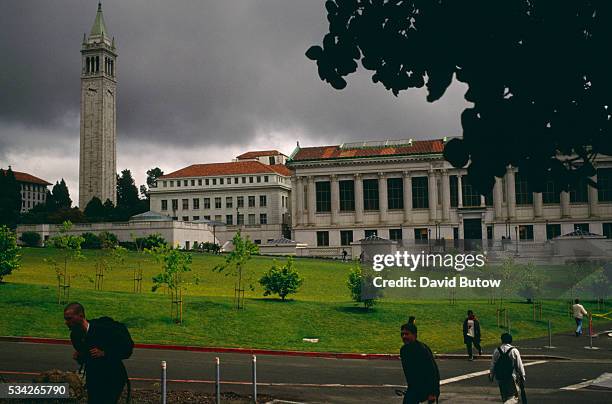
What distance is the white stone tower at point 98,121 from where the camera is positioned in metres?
138

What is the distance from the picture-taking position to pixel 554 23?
228 inches

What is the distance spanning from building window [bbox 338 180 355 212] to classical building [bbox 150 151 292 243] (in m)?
27.9

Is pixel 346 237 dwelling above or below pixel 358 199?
below

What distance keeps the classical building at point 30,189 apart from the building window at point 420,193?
115 m

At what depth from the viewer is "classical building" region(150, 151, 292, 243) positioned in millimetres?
125750

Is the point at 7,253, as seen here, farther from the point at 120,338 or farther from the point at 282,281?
the point at 120,338

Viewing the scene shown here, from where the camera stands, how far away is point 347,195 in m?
99.1

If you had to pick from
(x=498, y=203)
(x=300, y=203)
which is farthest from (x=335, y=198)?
(x=498, y=203)

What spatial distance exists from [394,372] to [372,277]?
1533cm

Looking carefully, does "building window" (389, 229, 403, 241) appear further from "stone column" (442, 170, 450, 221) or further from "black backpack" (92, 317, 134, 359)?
"black backpack" (92, 317, 134, 359)

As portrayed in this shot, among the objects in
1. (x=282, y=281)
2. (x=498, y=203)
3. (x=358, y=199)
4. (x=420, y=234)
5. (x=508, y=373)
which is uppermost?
(x=358, y=199)

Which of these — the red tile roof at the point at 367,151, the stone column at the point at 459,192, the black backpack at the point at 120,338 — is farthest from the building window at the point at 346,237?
the black backpack at the point at 120,338

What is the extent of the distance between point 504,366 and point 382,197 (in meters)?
85.4

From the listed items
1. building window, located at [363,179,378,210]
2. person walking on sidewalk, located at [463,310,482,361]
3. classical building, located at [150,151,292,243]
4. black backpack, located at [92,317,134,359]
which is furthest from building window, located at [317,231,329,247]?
black backpack, located at [92,317,134,359]
